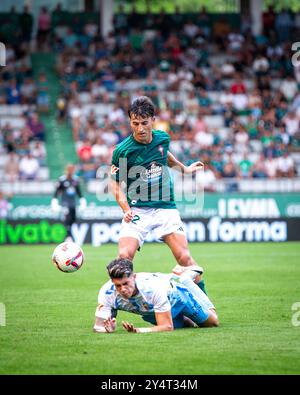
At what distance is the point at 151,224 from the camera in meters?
11.7

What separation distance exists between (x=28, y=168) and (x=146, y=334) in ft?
69.2

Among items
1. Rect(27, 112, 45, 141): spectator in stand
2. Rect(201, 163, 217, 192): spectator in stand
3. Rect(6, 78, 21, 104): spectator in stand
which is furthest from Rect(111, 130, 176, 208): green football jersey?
Rect(6, 78, 21, 104): spectator in stand

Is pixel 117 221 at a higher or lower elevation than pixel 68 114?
lower

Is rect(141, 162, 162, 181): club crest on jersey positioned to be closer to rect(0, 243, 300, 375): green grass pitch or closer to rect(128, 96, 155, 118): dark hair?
rect(128, 96, 155, 118): dark hair

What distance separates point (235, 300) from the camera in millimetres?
13742

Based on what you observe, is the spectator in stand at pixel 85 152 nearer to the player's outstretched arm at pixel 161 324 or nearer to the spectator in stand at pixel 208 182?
the spectator in stand at pixel 208 182

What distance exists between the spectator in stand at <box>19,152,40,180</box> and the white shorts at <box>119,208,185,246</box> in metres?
19.1

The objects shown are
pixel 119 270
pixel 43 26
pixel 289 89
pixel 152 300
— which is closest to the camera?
pixel 119 270

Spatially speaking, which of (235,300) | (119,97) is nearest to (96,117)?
(119,97)

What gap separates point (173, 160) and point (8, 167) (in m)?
18.9

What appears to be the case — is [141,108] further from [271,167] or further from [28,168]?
[271,167]

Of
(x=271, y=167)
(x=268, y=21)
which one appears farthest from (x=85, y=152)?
(x=268, y=21)
